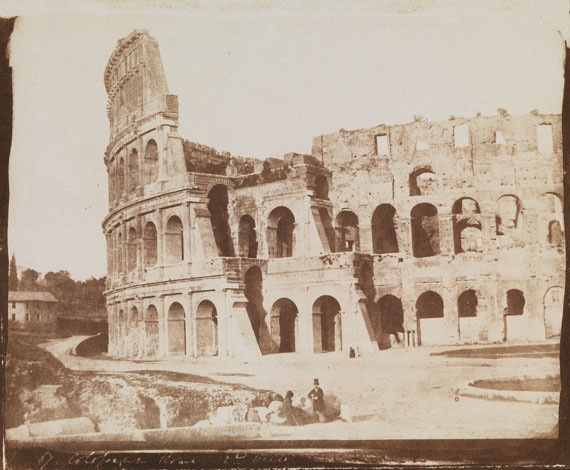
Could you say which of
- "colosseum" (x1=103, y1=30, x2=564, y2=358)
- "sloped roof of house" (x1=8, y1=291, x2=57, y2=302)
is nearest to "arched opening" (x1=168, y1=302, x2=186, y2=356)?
"colosseum" (x1=103, y1=30, x2=564, y2=358)

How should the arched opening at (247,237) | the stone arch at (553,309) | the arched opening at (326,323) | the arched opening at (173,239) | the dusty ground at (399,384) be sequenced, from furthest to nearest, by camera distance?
the arched opening at (247,237) < the arched opening at (173,239) < the arched opening at (326,323) < the stone arch at (553,309) < the dusty ground at (399,384)

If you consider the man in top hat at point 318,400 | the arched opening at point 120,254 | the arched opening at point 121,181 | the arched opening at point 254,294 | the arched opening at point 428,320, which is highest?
the arched opening at point 121,181

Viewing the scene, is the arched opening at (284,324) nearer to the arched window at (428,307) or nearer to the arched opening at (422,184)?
the arched window at (428,307)

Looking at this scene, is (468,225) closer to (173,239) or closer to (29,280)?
(173,239)

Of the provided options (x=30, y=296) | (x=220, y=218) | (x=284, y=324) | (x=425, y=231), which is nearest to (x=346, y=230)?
(x=425, y=231)

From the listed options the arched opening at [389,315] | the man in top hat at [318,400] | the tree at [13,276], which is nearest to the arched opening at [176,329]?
the man in top hat at [318,400]

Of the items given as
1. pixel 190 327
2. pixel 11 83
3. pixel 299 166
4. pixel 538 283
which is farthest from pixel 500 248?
pixel 11 83

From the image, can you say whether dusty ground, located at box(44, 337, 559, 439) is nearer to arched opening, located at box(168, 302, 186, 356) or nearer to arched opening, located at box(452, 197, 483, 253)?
arched opening, located at box(168, 302, 186, 356)
